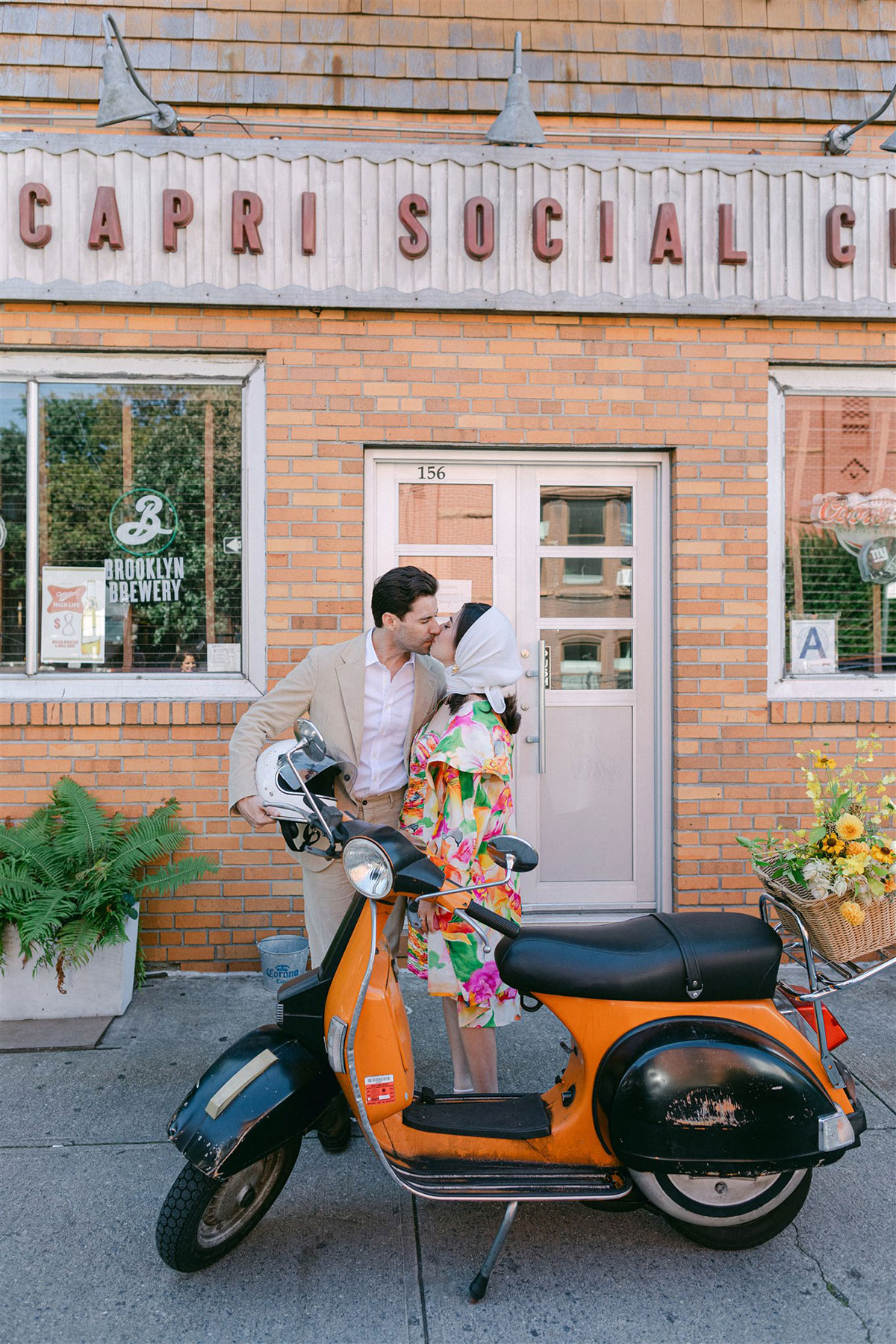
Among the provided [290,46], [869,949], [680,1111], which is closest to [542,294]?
[290,46]

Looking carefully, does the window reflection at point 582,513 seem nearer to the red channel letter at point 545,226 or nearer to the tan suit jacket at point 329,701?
the red channel letter at point 545,226

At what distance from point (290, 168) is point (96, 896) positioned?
360 centimetres

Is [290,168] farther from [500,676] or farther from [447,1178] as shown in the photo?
[447,1178]

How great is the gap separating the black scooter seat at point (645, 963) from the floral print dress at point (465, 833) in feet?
1.31

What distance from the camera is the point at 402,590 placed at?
3.06 metres

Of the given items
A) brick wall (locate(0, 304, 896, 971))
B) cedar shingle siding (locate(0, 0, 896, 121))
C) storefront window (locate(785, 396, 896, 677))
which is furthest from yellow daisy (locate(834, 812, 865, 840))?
cedar shingle siding (locate(0, 0, 896, 121))

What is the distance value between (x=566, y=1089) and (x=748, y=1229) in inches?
24.5

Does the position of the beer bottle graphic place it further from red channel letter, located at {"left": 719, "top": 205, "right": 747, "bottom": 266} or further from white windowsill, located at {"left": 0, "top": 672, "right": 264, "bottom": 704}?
red channel letter, located at {"left": 719, "top": 205, "right": 747, "bottom": 266}

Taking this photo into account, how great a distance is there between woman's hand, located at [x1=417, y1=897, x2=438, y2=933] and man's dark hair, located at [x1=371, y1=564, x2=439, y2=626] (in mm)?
928

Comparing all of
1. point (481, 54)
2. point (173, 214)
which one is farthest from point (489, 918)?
point (481, 54)

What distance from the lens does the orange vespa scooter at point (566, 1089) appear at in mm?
2420

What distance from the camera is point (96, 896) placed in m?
4.03

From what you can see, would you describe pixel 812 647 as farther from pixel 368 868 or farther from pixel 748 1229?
pixel 368 868

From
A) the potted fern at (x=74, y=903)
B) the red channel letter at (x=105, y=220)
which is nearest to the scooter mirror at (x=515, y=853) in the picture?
the potted fern at (x=74, y=903)
